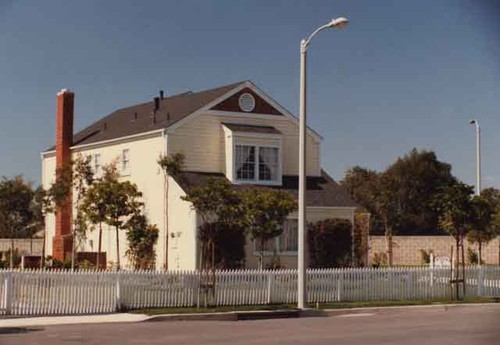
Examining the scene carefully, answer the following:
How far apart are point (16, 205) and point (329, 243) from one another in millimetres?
15872

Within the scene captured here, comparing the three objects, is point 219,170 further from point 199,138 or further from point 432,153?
point 432,153

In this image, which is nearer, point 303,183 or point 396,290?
point 303,183

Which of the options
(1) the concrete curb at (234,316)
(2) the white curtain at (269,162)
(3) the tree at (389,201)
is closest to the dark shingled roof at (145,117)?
(2) the white curtain at (269,162)

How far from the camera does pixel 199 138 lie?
122ft

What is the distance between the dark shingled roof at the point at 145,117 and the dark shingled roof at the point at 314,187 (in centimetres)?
246

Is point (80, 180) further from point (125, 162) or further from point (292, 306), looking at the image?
point (292, 306)

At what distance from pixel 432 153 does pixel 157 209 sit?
167 ft

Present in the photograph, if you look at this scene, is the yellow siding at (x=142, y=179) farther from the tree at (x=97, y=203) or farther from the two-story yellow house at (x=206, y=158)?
the tree at (x=97, y=203)

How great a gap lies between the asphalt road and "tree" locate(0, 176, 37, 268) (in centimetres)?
2226

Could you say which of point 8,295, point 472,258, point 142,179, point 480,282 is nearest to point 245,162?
point 142,179

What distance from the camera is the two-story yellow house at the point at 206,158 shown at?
36.0m

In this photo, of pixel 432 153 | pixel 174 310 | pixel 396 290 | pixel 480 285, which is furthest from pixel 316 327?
pixel 432 153

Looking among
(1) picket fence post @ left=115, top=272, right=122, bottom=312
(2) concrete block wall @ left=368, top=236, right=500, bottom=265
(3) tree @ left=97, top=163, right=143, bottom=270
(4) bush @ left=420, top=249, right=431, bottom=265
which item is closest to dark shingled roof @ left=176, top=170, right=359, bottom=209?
(3) tree @ left=97, top=163, right=143, bottom=270

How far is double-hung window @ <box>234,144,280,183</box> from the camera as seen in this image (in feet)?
124
